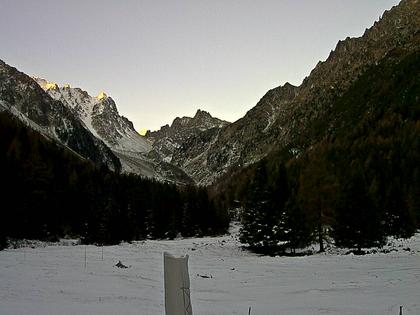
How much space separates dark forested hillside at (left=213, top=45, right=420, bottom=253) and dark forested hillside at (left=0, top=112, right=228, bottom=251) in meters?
18.0

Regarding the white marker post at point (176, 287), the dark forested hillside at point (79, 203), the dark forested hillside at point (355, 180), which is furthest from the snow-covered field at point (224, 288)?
the dark forested hillside at point (79, 203)

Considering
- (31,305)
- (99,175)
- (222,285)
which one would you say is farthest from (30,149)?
(31,305)

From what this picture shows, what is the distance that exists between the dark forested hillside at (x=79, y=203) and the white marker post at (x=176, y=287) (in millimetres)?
34816

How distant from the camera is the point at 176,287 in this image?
14.3ft

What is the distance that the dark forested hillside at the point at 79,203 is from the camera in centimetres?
4509

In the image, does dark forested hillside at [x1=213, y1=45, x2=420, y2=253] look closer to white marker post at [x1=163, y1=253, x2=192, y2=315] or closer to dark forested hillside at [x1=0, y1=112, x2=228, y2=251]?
dark forested hillside at [x1=0, y1=112, x2=228, y2=251]

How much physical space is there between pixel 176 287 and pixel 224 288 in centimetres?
1603

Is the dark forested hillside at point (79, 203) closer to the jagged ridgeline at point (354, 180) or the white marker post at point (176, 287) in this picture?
the jagged ridgeline at point (354, 180)

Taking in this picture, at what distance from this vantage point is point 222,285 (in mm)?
20688

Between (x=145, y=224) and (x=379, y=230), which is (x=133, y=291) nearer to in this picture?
(x=379, y=230)

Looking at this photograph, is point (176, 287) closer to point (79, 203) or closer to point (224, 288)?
point (224, 288)

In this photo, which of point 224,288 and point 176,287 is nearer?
point 176,287

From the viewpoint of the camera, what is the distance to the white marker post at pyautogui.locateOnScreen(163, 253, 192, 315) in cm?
435

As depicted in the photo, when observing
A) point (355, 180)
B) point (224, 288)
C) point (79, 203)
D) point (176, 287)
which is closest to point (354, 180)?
point (355, 180)
